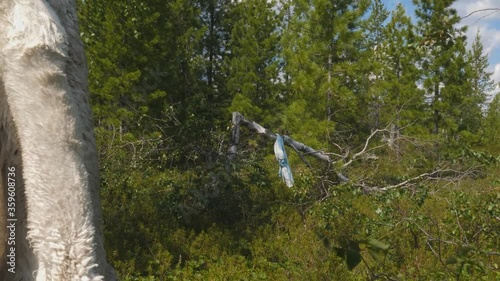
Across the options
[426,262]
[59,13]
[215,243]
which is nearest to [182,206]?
[215,243]

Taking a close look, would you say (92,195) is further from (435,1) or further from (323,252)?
(435,1)

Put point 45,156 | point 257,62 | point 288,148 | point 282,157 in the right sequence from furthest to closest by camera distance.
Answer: point 257,62
point 288,148
point 282,157
point 45,156

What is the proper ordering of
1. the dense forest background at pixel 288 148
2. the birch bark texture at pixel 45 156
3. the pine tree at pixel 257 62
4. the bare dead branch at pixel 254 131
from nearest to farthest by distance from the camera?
the birch bark texture at pixel 45 156, the dense forest background at pixel 288 148, the bare dead branch at pixel 254 131, the pine tree at pixel 257 62

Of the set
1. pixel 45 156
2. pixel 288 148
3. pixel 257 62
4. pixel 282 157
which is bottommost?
pixel 45 156

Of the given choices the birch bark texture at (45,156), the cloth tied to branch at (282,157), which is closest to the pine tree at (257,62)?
the cloth tied to branch at (282,157)

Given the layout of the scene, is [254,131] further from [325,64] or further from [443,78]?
[443,78]

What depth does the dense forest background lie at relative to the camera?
16.3 ft

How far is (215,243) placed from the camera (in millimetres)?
5805

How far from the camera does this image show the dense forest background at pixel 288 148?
496 cm

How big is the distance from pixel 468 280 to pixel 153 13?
1141cm

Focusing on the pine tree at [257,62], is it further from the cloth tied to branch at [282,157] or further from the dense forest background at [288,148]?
the cloth tied to branch at [282,157]

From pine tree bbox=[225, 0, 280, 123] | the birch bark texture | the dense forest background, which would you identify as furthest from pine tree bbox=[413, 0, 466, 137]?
the birch bark texture

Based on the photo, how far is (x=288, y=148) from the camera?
40.1 feet

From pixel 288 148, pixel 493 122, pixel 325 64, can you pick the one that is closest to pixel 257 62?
pixel 325 64
